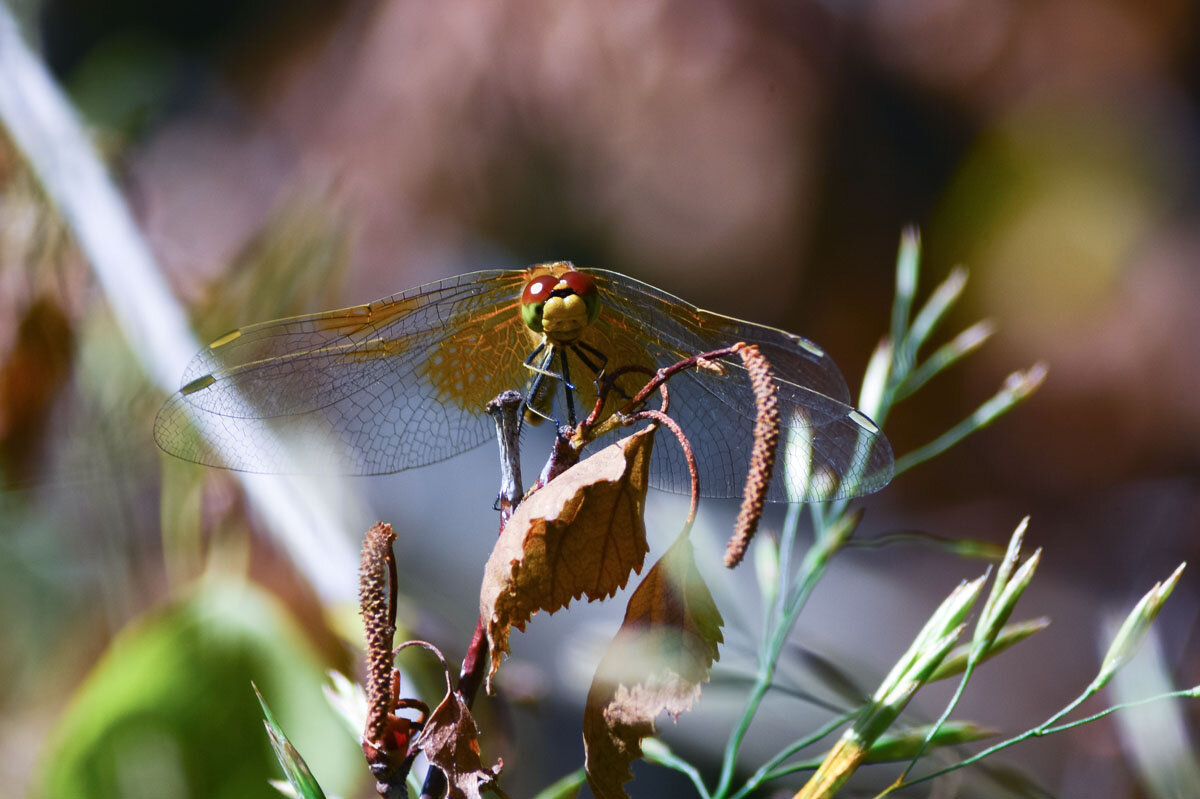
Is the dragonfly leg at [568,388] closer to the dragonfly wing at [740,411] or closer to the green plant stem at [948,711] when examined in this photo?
the dragonfly wing at [740,411]

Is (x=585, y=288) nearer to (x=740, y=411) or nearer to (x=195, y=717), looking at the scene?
(x=740, y=411)

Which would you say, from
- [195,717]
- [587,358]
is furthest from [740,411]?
[195,717]

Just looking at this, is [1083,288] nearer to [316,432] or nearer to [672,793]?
[672,793]

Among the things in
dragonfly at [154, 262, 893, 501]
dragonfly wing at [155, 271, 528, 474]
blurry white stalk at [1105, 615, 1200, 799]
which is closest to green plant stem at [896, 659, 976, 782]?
dragonfly at [154, 262, 893, 501]

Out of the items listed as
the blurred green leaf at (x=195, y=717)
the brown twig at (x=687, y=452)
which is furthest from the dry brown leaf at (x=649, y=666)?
the blurred green leaf at (x=195, y=717)

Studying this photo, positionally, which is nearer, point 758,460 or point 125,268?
point 758,460

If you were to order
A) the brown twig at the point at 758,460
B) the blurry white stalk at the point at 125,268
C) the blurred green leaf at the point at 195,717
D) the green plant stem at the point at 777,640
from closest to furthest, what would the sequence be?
the brown twig at the point at 758,460
the green plant stem at the point at 777,640
the blurred green leaf at the point at 195,717
the blurry white stalk at the point at 125,268

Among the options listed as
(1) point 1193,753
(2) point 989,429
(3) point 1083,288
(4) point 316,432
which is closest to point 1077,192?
(3) point 1083,288
